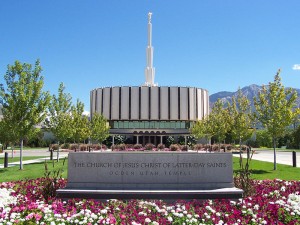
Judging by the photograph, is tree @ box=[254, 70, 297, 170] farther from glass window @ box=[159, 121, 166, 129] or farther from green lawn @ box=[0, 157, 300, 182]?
glass window @ box=[159, 121, 166, 129]

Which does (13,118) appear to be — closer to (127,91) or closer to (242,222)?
(242,222)

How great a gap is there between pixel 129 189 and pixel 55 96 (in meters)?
23.2

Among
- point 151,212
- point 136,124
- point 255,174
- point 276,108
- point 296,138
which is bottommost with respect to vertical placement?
point 255,174

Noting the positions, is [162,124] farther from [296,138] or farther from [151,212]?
[151,212]

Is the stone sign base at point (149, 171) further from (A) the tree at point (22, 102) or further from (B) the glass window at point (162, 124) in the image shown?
(B) the glass window at point (162, 124)

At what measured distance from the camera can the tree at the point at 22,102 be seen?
80.8 ft

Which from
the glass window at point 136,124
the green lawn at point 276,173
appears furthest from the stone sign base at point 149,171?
the glass window at point 136,124

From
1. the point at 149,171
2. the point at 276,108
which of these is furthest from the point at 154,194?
the point at 276,108

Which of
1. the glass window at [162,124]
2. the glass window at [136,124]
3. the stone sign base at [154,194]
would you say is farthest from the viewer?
the glass window at [136,124]

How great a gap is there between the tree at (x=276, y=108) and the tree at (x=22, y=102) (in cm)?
1672

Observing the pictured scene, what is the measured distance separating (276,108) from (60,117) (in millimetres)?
19670

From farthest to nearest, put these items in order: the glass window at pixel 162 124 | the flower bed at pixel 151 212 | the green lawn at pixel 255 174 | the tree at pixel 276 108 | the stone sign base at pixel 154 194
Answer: the glass window at pixel 162 124, the tree at pixel 276 108, the green lawn at pixel 255 174, the stone sign base at pixel 154 194, the flower bed at pixel 151 212

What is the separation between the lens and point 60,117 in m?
32.2

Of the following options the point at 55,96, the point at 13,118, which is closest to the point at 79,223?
the point at 13,118
